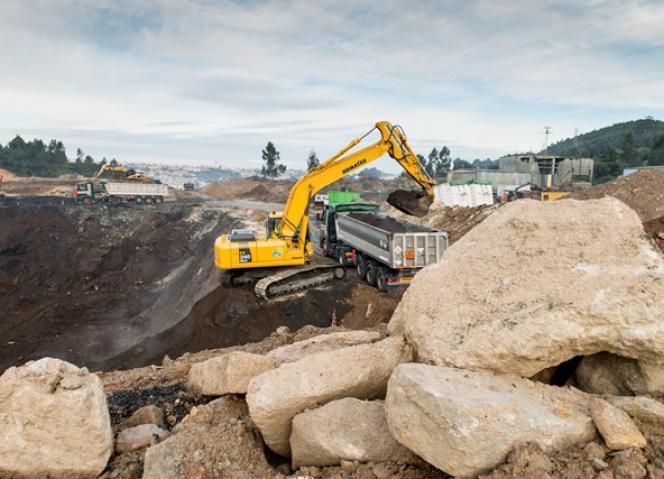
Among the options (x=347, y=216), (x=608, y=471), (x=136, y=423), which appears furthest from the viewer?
(x=347, y=216)

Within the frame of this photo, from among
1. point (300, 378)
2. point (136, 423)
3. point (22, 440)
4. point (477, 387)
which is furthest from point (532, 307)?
point (22, 440)

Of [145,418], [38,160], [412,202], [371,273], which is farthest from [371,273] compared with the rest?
[38,160]

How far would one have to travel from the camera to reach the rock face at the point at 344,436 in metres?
Result: 3.35

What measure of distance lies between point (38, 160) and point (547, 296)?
9828cm

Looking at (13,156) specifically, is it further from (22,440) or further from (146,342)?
(22,440)

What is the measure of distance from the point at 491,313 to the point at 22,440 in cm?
398

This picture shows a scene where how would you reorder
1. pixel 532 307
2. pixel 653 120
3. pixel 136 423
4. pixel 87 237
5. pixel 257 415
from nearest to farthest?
pixel 532 307
pixel 257 415
pixel 136 423
pixel 87 237
pixel 653 120

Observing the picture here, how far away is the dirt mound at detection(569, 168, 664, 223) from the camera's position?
12812 mm

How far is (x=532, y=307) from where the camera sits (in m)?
3.45

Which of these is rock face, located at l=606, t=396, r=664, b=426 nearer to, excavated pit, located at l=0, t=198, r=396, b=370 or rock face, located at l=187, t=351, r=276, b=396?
rock face, located at l=187, t=351, r=276, b=396

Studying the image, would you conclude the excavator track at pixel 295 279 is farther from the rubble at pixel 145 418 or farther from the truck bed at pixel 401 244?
the rubble at pixel 145 418

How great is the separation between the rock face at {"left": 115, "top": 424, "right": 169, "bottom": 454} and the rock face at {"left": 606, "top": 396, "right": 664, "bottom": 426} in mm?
3864

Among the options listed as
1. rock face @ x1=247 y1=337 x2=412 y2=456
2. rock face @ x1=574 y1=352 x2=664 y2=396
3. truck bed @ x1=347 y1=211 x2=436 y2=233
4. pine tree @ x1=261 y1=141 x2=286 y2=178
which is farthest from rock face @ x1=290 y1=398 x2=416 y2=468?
pine tree @ x1=261 y1=141 x2=286 y2=178

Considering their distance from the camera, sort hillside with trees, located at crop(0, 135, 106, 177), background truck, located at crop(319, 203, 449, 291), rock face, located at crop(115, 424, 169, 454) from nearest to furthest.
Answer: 1. rock face, located at crop(115, 424, 169, 454)
2. background truck, located at crop(319, 203, 449, 291)
3. hillside with trees, located at crop(0, 135, 106, 177)
